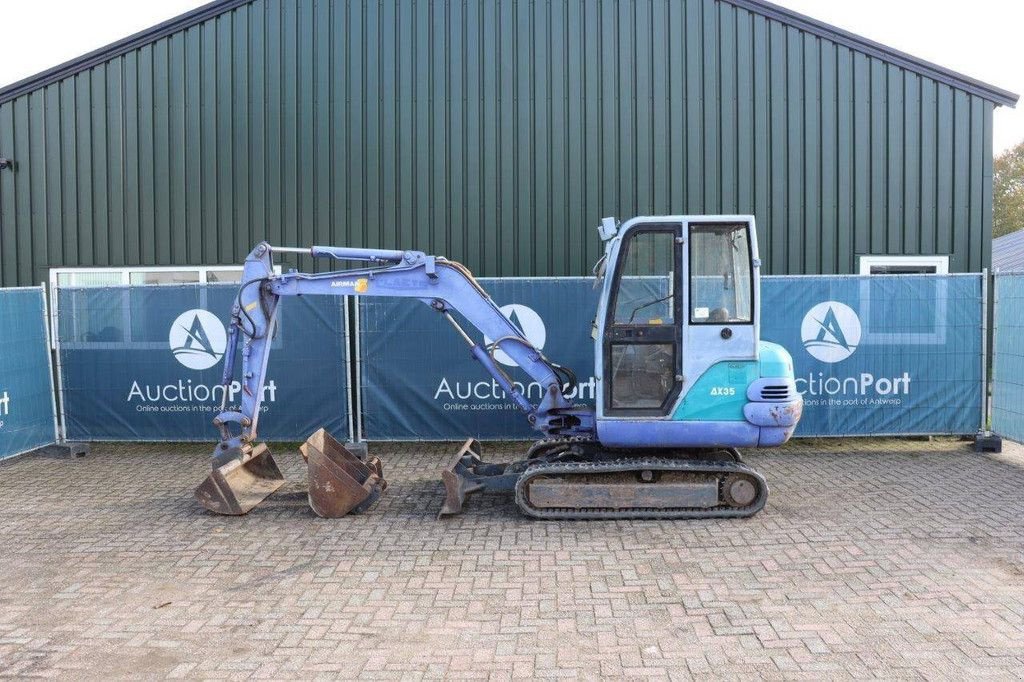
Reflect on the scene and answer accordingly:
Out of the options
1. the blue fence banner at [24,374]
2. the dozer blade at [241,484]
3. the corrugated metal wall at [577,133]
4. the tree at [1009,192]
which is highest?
the tree at [1009,192]

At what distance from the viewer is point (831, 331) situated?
393 inches

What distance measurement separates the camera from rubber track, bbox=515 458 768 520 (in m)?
7.04

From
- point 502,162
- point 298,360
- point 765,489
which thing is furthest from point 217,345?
point 765,489

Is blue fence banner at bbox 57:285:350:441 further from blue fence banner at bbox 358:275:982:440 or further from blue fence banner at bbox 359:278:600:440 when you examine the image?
blue fence banner at bbox 358:275:982:440

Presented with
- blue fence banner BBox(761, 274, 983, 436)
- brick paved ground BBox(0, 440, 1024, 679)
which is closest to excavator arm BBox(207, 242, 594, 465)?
brick paved ground BBox(0, 440, 1024, 679)

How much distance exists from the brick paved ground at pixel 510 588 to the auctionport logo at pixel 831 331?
2.09 m


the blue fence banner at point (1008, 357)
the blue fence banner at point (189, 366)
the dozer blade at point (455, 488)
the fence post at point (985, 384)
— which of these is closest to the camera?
the dozer blade at point (455, 488)

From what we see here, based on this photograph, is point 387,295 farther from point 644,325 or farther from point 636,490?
point 636,490

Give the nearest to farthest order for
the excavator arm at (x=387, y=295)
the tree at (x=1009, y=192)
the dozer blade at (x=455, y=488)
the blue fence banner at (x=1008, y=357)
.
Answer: the dozer blade at (x=455, y=488)
the excavator arm at (x=387, y=295)
the blue fence banner at (x=1008, y=357)
the tree at (x=1009, y=192)

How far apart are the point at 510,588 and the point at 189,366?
21.4 ft

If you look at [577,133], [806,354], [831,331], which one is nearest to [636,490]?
[806,354]

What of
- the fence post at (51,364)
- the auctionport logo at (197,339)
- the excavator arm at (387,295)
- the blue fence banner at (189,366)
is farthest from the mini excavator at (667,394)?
the fence post at (51,364)

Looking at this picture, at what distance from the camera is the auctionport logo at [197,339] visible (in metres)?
10.3

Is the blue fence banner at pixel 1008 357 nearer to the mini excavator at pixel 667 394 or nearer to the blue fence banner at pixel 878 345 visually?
the blue fence banner at pixel 878 345
